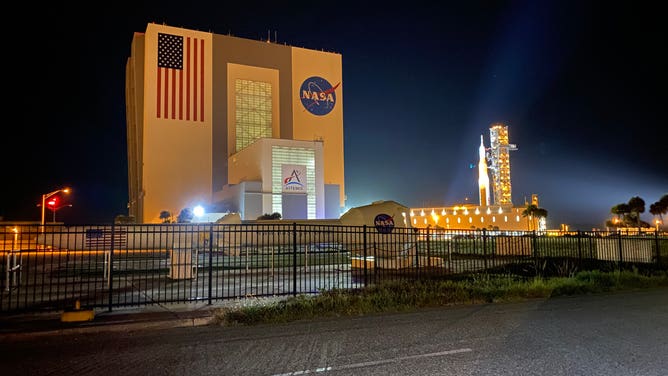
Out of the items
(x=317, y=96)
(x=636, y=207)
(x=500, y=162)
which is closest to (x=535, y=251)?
(x=317, y=96)

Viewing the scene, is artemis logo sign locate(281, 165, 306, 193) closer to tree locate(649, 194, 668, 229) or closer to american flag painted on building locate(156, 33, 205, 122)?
american flag painted on building locate(156, 33, 205, 122)

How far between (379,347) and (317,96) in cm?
7313

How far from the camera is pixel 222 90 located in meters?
70.0

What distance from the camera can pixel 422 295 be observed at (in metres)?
Answer: 10.8

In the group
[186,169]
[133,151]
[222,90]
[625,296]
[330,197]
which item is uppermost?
[222,90]

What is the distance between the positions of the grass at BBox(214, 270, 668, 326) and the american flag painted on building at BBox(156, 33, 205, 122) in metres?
59.7

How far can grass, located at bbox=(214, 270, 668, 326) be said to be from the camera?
916cm

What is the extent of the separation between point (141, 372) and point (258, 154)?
2121 inches

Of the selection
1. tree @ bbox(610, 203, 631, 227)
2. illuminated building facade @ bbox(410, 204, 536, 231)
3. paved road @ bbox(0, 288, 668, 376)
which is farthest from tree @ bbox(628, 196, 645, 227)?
paved road @ bbox(0, 288, 668, 376)

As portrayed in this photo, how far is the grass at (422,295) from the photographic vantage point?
9.16 metres

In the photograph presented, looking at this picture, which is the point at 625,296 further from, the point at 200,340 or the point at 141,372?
the point at 141,372

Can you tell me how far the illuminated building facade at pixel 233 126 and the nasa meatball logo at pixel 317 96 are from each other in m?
0.18

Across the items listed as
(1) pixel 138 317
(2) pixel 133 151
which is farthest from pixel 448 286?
(2) pixel 133 151

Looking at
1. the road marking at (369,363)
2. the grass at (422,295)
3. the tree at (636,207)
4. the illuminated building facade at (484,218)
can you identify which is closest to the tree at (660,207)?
the tree at (636,207)
